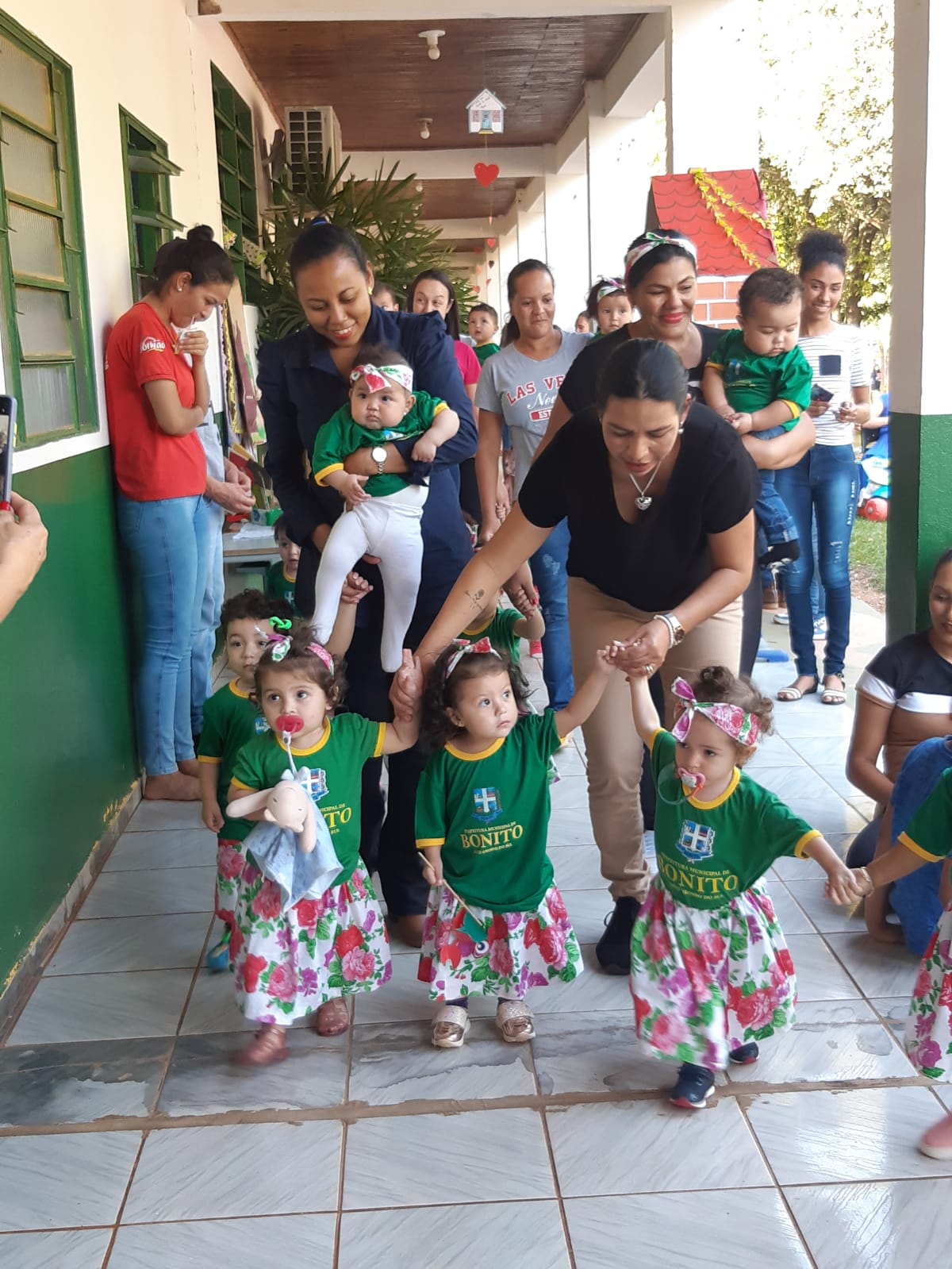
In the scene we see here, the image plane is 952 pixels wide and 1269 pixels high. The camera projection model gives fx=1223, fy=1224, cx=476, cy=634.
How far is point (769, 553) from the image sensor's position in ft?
11.9

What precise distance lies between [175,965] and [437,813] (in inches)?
37.3

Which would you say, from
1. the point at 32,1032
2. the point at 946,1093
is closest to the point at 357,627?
the point at 32,1032

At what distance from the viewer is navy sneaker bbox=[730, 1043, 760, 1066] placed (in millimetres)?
2498

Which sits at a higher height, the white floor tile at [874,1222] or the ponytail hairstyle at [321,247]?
the ponytail hairstyle at [321,247]

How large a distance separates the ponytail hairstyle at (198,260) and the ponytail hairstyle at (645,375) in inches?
78.9

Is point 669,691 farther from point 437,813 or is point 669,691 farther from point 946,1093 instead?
point 946,1093

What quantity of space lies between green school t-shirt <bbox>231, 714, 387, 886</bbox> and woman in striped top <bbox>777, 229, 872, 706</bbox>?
266cm

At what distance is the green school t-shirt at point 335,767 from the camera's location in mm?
2561

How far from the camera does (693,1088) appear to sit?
236 cm

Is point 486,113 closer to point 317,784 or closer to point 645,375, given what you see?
point 645,375

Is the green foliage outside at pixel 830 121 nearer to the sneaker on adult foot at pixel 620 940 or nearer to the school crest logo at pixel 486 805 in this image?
the sneaker on adult foot at pixel 620 940

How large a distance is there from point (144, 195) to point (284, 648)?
319 cm

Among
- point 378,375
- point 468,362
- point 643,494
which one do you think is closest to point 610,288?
point 468,362

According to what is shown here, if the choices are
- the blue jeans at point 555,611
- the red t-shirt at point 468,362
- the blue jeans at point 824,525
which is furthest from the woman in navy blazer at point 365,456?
the red t-shirt at point 468,362
